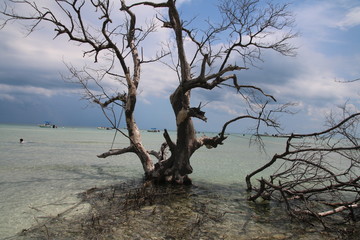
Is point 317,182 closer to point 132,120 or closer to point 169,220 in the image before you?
point 169,220

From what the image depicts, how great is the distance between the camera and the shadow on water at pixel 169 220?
209 inches

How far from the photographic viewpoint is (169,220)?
20.2 feet

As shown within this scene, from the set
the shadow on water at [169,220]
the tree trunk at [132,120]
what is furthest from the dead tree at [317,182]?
the tree trunk at [132,120]

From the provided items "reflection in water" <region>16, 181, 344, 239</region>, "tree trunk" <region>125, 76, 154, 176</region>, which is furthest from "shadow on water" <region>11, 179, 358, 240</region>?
"tree trunk" <region>125, 76, 154, 176</region>

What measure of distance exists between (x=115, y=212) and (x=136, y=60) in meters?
8.08

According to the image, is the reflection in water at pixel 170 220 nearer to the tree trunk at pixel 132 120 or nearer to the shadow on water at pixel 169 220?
the shadow on water at pixel 169 220

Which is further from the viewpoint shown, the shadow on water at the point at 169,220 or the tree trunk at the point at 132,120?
the tree trunk at the point at 132,120

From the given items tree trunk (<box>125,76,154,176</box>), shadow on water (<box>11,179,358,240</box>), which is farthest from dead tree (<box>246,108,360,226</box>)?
tree trunk (<box>125,76,154,176</box>)

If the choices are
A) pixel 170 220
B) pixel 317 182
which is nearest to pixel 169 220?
pixel 170 220

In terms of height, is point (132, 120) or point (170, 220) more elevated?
point (132, 120)

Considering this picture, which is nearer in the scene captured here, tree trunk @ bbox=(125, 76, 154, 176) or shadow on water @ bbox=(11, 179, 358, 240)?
shadow on water @ bbox=(11, 179, 358, 240)

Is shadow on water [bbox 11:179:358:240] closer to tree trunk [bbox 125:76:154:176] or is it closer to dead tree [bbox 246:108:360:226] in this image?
dead tree [bbox 246:108:360:226]

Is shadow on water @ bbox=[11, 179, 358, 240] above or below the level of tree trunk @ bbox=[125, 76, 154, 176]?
below

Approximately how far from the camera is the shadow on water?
5.32 metres
